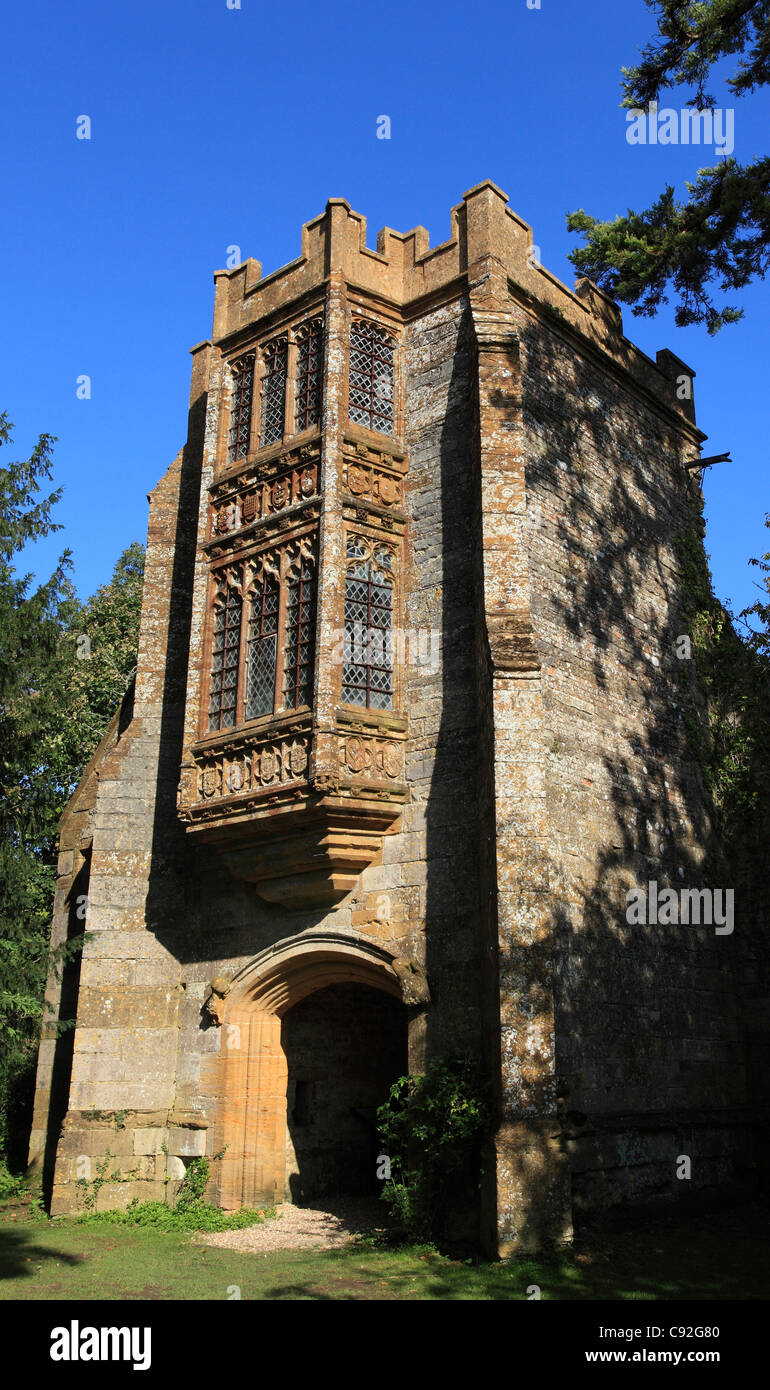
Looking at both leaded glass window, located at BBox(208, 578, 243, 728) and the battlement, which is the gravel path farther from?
the battlement

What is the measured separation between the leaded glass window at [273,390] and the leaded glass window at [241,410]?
0.22 m

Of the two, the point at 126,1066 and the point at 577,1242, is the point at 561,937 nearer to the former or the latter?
the point at 577,1242

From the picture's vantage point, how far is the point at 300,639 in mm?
12789

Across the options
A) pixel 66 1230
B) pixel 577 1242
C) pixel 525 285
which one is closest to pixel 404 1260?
pixel 577 1242

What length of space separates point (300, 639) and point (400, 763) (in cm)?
193

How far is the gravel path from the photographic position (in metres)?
11.1

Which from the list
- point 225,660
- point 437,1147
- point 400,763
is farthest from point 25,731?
point 437,1147

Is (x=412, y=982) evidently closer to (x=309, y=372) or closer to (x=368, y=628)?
(x=368, y=628)

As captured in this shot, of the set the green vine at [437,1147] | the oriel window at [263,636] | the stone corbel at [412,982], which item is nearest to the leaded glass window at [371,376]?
the oriel window at [263,636]

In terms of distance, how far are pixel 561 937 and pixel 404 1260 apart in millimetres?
3389

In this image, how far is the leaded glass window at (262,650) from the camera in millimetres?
13047

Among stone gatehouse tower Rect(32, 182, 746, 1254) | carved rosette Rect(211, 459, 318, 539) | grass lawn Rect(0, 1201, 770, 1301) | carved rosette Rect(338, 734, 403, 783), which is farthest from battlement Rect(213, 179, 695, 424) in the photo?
grass lawn Rect(0, 1201, 770, 1301)

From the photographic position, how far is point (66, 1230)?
12.0 meters
